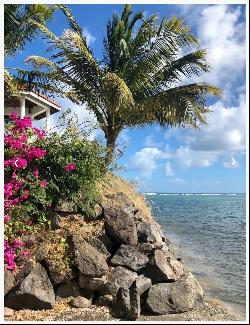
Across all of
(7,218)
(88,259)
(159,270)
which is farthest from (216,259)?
(7,218)

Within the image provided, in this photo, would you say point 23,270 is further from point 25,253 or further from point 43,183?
point 43,183

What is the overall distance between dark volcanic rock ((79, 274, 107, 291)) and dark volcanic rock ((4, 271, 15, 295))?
1330 mm

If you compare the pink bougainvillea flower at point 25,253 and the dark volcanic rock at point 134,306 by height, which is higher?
the pink bougainvillea flower at point 25,253

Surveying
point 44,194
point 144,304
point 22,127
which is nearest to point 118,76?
point 22,127

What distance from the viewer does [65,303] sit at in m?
9.09

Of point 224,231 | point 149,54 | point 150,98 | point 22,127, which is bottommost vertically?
point 224,231

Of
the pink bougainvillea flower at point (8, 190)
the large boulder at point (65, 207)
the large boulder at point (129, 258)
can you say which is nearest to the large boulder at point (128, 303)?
the large boulder at point (129, 258)

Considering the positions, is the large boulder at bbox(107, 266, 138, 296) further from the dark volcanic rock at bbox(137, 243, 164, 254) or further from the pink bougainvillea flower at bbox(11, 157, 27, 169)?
the pink bougainvillea flower at bbox(11, 157, 27, 169)

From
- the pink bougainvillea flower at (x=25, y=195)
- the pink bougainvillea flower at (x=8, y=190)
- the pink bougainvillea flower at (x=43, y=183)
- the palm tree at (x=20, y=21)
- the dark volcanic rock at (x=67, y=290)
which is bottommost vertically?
the dark volcanic rock at (x=67, y=290)

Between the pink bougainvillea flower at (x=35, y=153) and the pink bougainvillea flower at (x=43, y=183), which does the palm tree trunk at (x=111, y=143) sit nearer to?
the pink bougainvillea flower at (x=35, y=153)

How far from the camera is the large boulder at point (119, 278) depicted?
9.26m

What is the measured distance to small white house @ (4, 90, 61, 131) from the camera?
17.1 m

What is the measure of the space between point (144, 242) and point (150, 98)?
5612mm

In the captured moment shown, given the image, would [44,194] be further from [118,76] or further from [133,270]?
[118,76]
